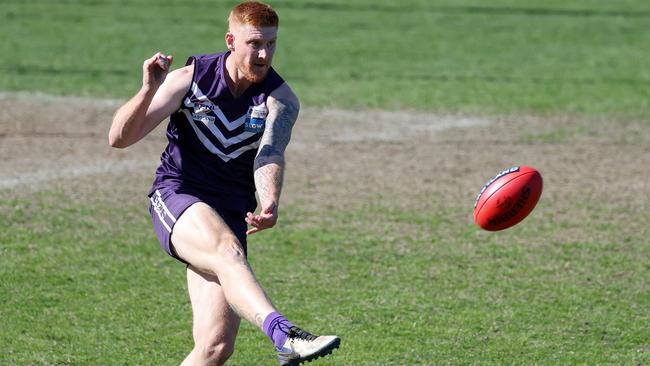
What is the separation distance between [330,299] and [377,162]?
4977mm

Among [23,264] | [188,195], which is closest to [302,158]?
[23,264]

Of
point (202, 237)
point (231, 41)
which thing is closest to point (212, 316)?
point (202, 237)

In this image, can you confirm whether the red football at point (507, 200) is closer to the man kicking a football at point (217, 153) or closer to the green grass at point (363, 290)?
the green grass at point (363, 290)

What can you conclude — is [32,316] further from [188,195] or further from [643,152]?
[643,152]

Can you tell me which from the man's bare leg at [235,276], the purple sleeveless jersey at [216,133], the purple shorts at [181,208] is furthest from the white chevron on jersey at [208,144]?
the man's bare leg at [235,276]

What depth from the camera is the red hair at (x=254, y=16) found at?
6066mm

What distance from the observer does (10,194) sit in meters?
11.2

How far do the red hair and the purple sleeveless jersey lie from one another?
34cm

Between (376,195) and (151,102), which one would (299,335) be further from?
(376,195)

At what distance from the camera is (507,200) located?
299 inches

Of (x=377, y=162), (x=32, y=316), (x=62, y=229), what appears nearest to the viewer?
(x=32, y=316)

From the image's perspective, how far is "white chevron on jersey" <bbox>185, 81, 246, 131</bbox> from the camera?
6.26m

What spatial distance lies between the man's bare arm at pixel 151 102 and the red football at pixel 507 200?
2.36m

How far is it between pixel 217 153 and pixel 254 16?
2.56 ft
